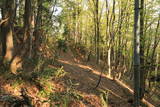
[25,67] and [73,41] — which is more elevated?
[73,41]

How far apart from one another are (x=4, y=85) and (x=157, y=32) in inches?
363

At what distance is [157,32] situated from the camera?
1004cm

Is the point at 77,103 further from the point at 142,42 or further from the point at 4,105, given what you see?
the point at 142,42

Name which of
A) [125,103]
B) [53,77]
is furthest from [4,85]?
[125,103]

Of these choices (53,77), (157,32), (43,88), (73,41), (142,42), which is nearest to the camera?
(43,88)

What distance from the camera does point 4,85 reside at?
572cm

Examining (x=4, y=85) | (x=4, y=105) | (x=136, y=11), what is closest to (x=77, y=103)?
(x=4, y=85)

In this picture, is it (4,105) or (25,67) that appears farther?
(25,67)

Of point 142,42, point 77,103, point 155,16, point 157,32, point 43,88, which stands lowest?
point 77,103

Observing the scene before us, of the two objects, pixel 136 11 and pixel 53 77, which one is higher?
pixel 136 11

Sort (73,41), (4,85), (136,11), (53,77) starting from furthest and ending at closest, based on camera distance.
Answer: (73,41)
(53,77)
(4,85)
(136,11)

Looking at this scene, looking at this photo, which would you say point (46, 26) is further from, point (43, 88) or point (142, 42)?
point (142, 42)

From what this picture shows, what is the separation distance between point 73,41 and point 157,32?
12.8 meters

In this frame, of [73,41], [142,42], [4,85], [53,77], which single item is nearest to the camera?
[4,85]
